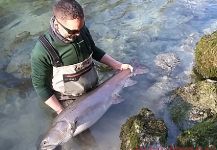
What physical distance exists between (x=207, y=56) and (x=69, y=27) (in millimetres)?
2656

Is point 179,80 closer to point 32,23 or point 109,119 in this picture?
point 109,119

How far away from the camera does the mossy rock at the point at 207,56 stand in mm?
6695

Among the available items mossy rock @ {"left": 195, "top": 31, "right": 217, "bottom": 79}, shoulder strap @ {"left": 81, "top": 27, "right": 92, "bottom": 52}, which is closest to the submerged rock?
shoulder strap @ {"left": 81, "top": 27, "right": 92, "bottom": 52}

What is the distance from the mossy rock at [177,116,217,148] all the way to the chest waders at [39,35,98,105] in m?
1.84

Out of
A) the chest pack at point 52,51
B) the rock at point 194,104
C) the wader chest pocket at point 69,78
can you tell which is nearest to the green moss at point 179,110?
the rock at point 194,104

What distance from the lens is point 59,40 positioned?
565 centimetres

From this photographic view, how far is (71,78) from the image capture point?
20.2 feet

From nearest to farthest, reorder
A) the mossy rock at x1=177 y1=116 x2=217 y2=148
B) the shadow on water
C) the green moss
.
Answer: the mossy rock at x1=177 y1=116 x2=217 y2=148 → the green moss → the shadow on water

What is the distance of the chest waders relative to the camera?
593 cm

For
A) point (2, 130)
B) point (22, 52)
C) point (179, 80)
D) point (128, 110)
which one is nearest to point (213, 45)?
point (179, 80)

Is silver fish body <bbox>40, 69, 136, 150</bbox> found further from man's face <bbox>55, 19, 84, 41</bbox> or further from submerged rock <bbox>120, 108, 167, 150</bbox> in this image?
man's face <bbox>55, 19, 84, 41</bbox>

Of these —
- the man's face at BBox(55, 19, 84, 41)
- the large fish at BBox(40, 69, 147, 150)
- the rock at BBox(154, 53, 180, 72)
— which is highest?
the man's face at BBox(55, 19, 84, 41)

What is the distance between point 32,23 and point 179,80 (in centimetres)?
461

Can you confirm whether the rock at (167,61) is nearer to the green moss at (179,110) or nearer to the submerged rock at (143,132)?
the green moss at (179,110)
